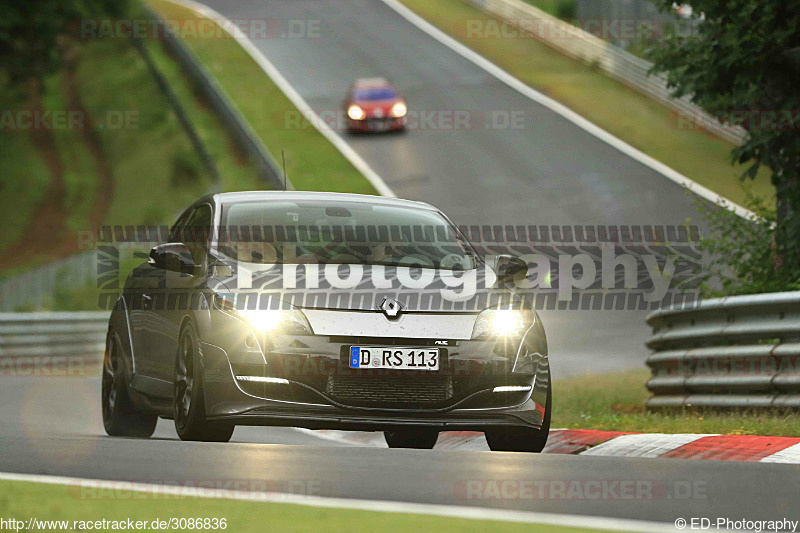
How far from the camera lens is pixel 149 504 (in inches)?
218

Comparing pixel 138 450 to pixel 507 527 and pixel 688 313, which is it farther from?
pixel 688 313

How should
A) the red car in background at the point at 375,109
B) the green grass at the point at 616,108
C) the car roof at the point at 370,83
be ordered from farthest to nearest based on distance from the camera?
the car roof at the point at 370,83
the red car in background at the point at 375,109
the green grass at the point at 616,108

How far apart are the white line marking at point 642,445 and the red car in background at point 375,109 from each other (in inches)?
1270

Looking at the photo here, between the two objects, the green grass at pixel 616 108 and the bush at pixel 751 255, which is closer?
the bush at pixel 751 255

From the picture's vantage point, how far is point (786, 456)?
8.02 metres

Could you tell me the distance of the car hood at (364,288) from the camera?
8508 millimetres

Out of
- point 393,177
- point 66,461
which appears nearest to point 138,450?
→ point 66,461

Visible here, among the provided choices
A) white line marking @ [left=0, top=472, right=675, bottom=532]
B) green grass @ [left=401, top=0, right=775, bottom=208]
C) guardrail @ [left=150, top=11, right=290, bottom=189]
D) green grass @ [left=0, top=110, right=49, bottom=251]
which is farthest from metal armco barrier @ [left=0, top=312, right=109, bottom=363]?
green grass @ [left=0, top=110, right=49, bottom=251]

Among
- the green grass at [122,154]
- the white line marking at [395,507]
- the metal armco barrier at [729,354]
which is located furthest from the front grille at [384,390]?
the green grass at [122,154]

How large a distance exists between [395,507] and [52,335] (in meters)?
17.5

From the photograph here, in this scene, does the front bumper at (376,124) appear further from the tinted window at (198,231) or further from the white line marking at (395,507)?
the white line marking at (395,507)

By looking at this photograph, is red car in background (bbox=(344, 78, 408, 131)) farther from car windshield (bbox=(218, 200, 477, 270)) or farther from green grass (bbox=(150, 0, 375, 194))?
car windshield (bbox=(218, 200, 477, 270))

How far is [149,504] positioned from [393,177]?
30.1m

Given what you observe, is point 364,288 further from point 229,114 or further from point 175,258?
point 229,114
